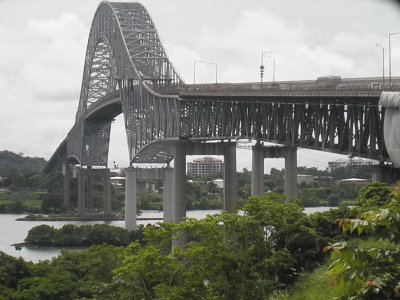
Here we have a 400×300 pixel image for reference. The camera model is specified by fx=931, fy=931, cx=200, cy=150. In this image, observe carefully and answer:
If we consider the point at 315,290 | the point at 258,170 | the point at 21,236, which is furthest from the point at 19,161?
the point at 315,290

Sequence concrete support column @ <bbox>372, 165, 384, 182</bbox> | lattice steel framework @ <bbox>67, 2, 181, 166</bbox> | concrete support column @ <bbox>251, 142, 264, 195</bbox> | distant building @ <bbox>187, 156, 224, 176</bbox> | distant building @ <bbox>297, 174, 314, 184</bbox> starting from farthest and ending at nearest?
distant building @ <bbox>187, 156, 224, 176</bbox>, distant building @ <bbox>297, 174, 314, 184</bbox>, lattice steel framework @ <bbox>67, 2, 181, 166</bbox>, concrete support column @ <bbox>251, 142, 264, 195</bbox>, concrete support column @ <bbox>372, 165, 384, 182</bbox>

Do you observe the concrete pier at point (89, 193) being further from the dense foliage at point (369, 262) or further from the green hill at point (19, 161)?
the dense foliage at point (369, 262)

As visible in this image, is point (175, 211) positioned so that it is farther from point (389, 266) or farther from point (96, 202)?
point (96, 202)

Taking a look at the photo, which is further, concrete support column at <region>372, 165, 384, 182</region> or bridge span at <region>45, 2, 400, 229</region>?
bridge span at <region>45, 2, 400, 229</region>

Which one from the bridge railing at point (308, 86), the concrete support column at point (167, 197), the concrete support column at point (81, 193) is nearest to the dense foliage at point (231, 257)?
the bridge railing at point (308, 86)

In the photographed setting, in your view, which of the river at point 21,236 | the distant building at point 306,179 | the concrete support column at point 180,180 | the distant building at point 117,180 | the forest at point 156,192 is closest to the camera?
the concrete support column at point 180,180

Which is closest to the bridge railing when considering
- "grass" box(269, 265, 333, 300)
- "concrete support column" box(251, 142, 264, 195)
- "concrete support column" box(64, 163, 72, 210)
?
"concrete support column" box(251, 142, 264, 195)

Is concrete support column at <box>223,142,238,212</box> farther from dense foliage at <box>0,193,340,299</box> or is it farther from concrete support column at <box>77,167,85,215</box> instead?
concrete support column at <box>77,167,85,215</box>
